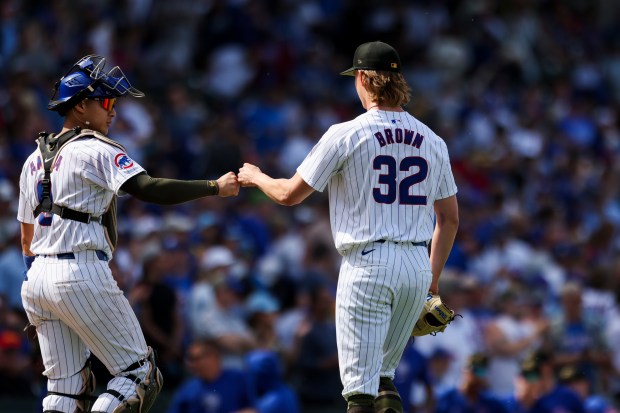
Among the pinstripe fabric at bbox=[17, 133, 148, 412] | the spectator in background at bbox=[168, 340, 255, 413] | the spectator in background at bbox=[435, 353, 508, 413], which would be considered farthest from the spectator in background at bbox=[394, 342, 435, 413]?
the pinstripe fabric at bbox=[17, 133, 148, 412]

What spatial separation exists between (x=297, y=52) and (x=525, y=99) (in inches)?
150

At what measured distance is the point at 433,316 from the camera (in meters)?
6.78

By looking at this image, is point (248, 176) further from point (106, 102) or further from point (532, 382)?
point (532, 382)

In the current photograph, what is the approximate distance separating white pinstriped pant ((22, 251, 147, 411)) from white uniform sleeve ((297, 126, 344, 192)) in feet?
3.94

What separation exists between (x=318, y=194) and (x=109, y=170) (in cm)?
883

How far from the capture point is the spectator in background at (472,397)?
32.9 feet

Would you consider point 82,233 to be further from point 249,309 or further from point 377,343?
point 249,309

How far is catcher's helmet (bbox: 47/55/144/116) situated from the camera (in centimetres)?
655

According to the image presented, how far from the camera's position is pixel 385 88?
6.54m

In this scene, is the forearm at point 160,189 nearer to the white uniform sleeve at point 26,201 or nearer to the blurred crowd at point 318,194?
the white uniform sleeve at point 26,201

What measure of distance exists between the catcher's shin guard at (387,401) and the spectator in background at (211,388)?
3329 mm

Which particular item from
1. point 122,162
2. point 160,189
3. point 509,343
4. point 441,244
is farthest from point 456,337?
point 122,162

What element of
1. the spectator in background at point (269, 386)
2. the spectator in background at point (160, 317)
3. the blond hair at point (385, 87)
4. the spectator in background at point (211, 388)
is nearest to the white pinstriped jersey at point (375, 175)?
the blond hair at point (385, 87)

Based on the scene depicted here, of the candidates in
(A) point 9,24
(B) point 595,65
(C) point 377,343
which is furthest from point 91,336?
(B) point 595,65
